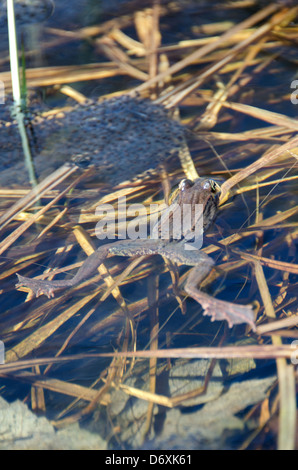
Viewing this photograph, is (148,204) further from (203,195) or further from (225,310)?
(225,310)

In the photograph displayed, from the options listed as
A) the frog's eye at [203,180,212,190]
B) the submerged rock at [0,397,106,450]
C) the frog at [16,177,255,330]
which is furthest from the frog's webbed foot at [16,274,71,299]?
the frog's eye at [203,180,212,190]

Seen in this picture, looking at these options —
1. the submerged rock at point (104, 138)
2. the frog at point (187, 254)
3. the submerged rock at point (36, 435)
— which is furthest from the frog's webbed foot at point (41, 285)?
the submerged rock at point (104, 138)

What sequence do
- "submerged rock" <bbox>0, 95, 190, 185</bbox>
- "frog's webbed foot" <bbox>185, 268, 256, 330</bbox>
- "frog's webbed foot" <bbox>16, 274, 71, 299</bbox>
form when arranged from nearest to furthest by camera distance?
"frog's webbed foot" <bbox>185, 268, 256, 330</bbox> → "frog's webbed foot" <bbox>16, 274, 71, 299</bbox> → "submerged rock" <bbox>0, 95, 190, 185</bbox>

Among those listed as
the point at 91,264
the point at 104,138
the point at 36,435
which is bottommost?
the point at 36,435

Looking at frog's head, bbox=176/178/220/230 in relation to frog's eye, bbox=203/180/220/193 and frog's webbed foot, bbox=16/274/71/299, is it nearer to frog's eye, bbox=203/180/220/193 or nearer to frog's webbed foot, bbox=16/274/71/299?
frog's eye, bbox=203/180/220/193

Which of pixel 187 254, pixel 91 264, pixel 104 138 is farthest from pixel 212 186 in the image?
pixel 104 138

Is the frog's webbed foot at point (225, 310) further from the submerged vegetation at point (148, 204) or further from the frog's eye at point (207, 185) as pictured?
the frog's eye at point (207, 185)
